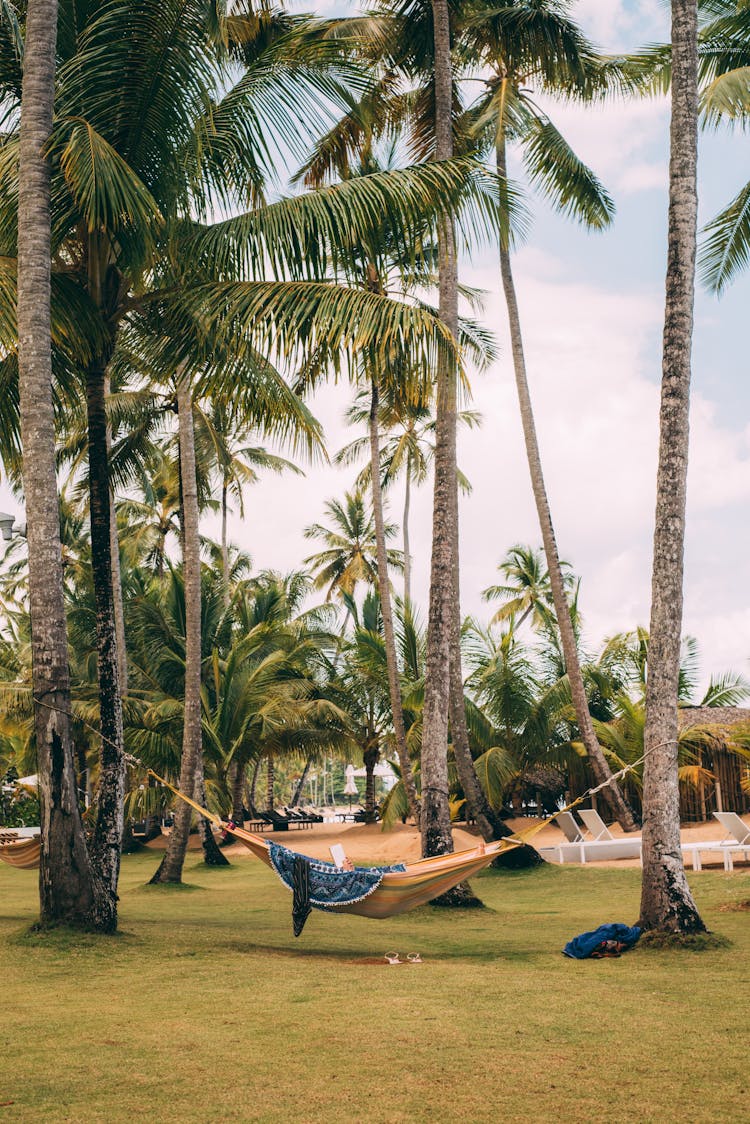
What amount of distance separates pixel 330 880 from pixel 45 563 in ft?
10.5

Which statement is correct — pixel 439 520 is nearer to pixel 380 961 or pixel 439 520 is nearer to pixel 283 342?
pixel 283 342

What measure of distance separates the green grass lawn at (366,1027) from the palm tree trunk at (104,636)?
29.8 inches

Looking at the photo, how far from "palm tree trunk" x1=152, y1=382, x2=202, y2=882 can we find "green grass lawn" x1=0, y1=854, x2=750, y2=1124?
205 inches

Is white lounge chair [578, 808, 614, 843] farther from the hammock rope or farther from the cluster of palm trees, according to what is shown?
the hammock rope

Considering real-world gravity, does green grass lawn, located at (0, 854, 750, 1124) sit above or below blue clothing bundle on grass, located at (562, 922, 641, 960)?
below

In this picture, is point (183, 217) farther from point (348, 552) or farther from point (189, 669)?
point (348, 552)

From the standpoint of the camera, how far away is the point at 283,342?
9.29 meters

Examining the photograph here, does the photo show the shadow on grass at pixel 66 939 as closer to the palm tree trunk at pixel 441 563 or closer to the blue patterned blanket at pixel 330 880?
the blue patterned blanket at pixel 330 880

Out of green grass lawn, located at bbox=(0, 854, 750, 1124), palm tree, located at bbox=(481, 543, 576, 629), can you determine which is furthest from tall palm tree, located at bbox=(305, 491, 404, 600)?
green grass lawn, located at bbox=(0, 854, 750, 1124)

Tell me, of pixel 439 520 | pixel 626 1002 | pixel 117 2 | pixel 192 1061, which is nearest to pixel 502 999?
pixel 626 1002

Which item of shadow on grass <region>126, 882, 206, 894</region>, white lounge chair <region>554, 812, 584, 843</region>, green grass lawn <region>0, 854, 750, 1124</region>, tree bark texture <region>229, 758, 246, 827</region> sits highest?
tree bark texture <region>229, 758, 246, 827</region>

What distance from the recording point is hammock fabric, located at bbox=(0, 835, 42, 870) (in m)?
10.2

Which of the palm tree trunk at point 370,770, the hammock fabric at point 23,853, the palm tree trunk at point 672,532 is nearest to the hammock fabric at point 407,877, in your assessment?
the palm tree trunk at point 672,532

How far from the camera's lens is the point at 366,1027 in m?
5.44
